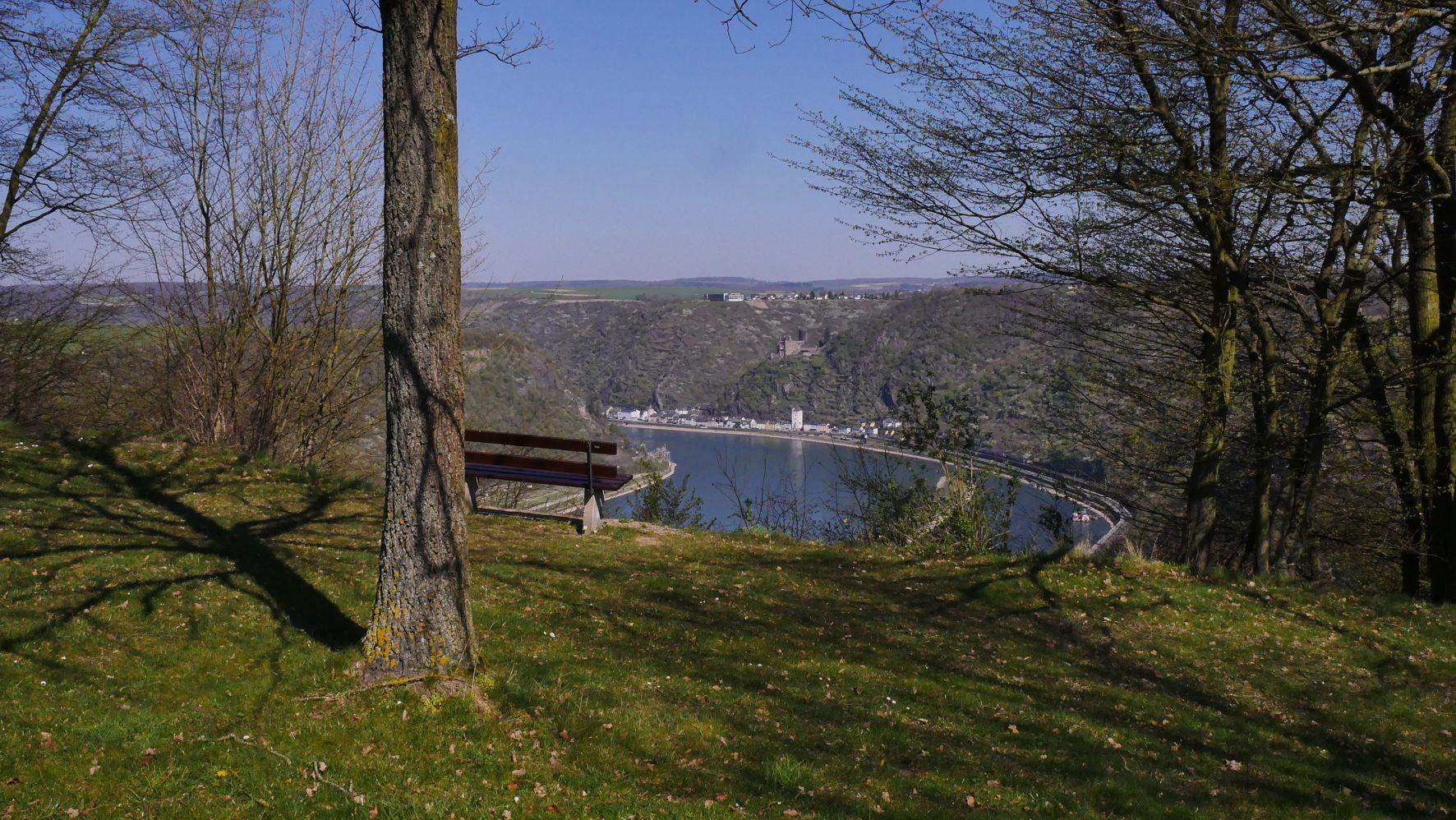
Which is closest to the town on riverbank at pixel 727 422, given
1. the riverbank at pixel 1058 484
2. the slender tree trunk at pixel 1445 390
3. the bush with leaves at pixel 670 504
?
the riverbank at pixel 1058 484

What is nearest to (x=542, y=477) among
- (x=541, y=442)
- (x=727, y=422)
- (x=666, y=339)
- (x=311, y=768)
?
(x=541, y=442)

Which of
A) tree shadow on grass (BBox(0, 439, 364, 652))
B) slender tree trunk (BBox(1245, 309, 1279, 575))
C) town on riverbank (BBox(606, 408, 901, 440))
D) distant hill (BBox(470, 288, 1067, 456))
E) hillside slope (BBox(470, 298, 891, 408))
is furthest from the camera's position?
hillside slope (BBox(470, 298, 891, 408))

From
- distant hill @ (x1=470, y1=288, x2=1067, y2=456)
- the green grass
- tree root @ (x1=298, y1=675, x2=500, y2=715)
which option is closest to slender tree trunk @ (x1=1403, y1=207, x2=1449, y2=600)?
the green grass

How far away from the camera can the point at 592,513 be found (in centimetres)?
1107

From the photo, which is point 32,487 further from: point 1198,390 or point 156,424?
point 1198,390

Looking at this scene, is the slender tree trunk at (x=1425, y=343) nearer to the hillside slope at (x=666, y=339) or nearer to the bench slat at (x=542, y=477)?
the bench slat at (x=542, y=477)

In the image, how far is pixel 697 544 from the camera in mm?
11172

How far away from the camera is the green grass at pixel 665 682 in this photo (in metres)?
4.61

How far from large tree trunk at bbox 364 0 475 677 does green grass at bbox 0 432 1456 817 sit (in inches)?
16.3

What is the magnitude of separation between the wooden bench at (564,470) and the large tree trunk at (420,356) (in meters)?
5.32

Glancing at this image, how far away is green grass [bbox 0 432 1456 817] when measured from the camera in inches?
181

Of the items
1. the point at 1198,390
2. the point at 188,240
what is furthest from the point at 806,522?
the point at 188,240

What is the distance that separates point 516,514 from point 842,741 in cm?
701

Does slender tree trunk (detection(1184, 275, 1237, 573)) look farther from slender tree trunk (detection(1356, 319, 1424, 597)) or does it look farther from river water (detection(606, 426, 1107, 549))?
river water (detection(606, 426, 1107, 549))
